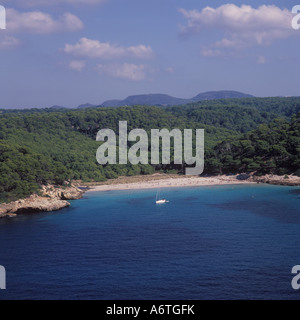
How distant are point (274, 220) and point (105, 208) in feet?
48.5

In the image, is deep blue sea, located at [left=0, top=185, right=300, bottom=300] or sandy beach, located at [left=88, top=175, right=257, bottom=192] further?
sandy beach, located at [left=88, top=175, right=257, bottom=192]

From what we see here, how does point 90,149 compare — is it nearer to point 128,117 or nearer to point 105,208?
point 128,117

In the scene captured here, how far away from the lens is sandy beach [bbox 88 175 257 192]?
4938cm

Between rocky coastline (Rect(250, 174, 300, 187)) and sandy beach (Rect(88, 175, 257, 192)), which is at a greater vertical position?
rocky coastline (Rect(250, 174, 300, 187))

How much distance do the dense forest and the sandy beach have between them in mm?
2424

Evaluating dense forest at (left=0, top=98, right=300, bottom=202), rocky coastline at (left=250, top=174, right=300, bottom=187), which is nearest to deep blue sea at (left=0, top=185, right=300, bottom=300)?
dense forest at (left=0, top=98, right=300, bottom=202)

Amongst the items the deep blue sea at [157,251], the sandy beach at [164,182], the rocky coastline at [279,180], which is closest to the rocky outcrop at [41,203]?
the deep blue sea at [157,251]

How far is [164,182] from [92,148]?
15.4 metres

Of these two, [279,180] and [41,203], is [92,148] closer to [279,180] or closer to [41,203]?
[41,203]

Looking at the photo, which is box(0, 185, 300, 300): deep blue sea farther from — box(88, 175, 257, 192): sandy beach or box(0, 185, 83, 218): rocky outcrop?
box(88, 175, 257, 192): sandy beach

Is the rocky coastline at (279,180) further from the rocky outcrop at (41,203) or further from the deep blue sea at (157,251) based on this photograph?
the rocky outcrop at (41,203)

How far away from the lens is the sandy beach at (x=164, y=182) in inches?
1944

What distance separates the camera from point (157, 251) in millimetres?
21828

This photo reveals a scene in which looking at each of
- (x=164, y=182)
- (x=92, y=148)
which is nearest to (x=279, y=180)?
(x=164, y=182)
